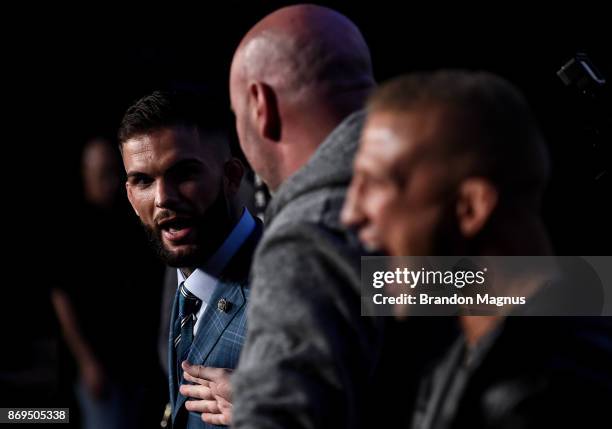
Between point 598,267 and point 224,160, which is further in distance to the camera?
point 224,160

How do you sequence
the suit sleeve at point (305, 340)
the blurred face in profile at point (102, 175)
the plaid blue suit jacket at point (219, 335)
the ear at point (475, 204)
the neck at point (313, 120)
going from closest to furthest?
the ear at point (475, 204) < the suit sleeve at point (305, 340) < the neck at point (313, 120) < the plaid blue suit jacket at point (219, 335) < the blurred face in profile at point (102, 175)

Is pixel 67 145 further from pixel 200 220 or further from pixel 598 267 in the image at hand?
pixel 598 267

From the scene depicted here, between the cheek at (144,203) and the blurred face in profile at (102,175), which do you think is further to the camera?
the blurred face in profile at (102,175)

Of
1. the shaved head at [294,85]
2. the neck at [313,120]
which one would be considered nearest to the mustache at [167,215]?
the shaved head at [294,85]

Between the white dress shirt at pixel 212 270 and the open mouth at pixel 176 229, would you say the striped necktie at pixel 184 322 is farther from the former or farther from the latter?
the open mouth at pixel 176 229

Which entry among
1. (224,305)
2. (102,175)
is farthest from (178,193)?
(102,175)

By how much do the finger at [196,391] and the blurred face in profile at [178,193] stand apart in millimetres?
368

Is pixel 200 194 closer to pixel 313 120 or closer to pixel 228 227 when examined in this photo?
pixel 228 227

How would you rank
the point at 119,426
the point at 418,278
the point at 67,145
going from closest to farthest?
1. the point at 418,278
2. the point at 119,426
3. the point at 67,145

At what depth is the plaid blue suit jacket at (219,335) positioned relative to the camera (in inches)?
80.4

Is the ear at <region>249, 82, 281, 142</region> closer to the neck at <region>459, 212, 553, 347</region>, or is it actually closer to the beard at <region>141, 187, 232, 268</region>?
the neck at <region>459, 212, 553, 347</region>

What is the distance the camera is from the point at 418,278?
4.26 ft

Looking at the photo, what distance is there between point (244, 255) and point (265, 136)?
2.52 feet

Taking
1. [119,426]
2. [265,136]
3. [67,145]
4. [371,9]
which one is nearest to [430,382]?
[265,136]
